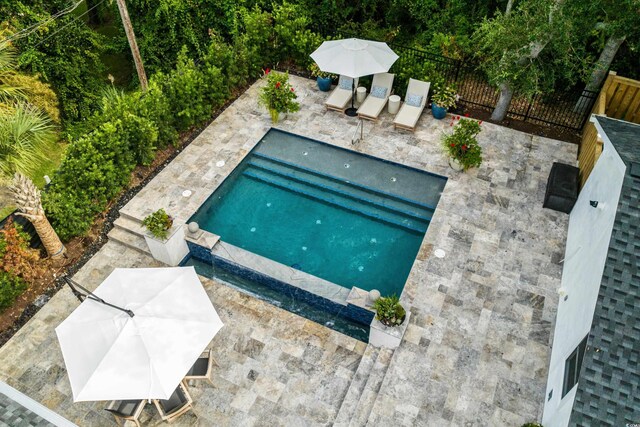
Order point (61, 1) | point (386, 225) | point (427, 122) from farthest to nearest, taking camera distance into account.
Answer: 1. point (61, 1)
2. point (427, 122)
3. point (386, 225)

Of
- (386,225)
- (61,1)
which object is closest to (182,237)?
(386,225)

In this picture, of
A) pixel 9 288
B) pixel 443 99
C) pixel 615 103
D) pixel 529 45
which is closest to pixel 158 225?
pixel 9 288

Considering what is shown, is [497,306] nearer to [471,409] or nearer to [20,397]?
[471,409]

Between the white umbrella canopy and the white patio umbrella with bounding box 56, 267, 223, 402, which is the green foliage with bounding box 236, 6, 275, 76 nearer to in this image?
the white umbrella canopy

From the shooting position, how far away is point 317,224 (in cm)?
1288

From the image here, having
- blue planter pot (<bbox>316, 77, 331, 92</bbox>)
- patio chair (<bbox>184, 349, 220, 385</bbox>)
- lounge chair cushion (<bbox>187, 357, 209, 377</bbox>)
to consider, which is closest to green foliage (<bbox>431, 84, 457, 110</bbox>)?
blue planter pot (<bbox>316, 77, 331, 92</bbox>)

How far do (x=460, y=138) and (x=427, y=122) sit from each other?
8.87 feet

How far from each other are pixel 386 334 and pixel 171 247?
560cm

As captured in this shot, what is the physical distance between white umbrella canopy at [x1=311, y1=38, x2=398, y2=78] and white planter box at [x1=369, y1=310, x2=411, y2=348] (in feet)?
26.0

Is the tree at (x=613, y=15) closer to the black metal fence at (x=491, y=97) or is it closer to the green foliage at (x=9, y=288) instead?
the black metal fence at (x=491, y=97)

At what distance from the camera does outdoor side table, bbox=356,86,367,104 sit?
52.6 ft

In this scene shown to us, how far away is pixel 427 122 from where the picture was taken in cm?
1552

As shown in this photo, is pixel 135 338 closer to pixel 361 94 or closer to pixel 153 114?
pixel 153 114

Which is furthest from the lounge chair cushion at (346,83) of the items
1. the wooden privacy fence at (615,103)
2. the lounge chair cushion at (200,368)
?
the lounge chair cushion at (200,368)
